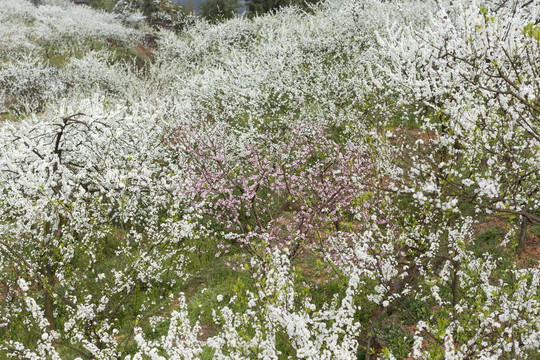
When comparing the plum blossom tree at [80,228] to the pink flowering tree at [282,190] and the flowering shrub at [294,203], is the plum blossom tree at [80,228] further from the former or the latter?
the pink flowering tree at [282,190]

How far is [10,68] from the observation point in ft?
92.2

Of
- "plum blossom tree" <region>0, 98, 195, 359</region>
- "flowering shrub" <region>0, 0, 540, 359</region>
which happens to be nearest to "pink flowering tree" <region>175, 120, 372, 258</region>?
"flowering shrub" <region>0, 0, 540, 359</region>

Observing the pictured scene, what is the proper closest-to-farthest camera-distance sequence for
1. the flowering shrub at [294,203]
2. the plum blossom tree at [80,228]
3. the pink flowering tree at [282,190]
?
the flowering shrub at [294,203]
the plum blossom tree at [80,228]
the pink flowering tree at [282,190]

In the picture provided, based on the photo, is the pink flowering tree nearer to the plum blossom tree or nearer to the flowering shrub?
the flowering shrub

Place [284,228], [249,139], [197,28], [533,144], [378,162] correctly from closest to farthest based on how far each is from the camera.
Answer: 1. [533,144]
2. [378,162]
3. [284,228]
4. [249,139]
5. [197,28]

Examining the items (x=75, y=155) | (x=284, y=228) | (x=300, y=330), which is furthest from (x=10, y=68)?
(x=300, y=330)

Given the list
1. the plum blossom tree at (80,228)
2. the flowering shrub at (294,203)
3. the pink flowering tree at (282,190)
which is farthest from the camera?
the pink flowering tree at (282,190)

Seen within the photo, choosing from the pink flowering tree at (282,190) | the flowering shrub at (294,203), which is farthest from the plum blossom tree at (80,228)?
the pink flowering tree at (282,190)

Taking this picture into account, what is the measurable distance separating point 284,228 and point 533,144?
7.34m

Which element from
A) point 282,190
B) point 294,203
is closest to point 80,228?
point 282,190

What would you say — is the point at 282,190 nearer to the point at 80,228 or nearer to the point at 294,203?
the point at 294,203

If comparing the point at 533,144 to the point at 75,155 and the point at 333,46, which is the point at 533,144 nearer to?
the point at 75,155

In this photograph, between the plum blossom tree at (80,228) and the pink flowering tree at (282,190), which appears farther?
the pink flowering tree at (282,190)

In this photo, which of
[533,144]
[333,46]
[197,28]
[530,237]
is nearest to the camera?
[533,144]
